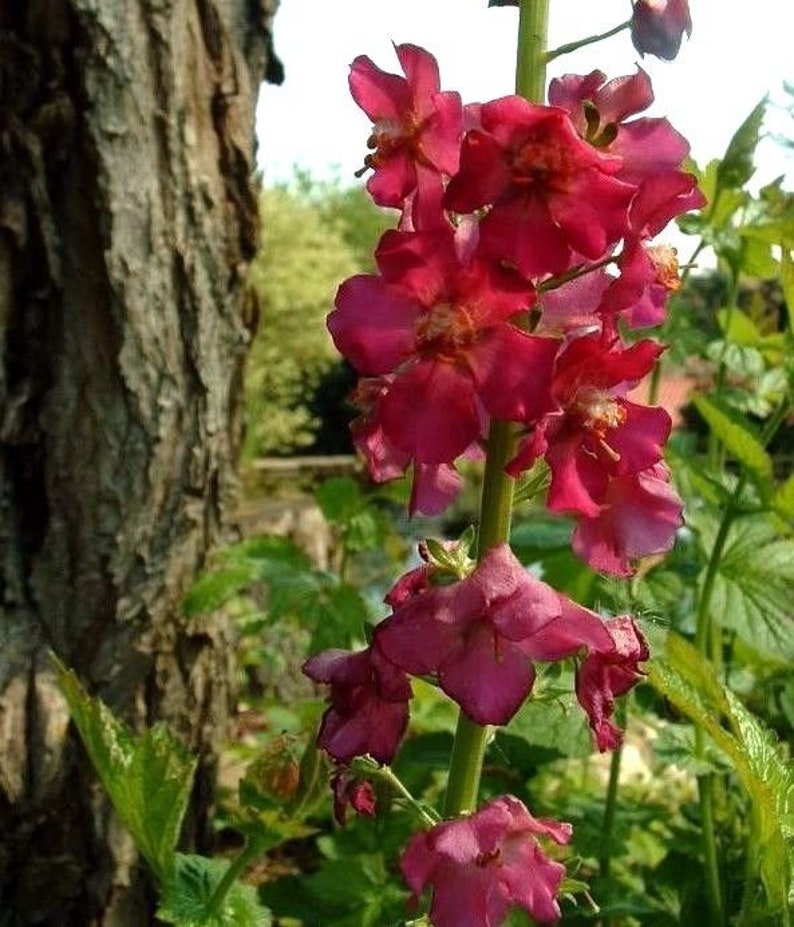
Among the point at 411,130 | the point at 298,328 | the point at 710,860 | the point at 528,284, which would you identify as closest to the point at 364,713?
the point at 528,284

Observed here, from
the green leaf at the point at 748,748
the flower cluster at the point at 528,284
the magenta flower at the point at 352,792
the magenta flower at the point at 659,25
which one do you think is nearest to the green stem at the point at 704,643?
the green leaf at the point at 748,748

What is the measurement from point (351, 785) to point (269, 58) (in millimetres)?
1718

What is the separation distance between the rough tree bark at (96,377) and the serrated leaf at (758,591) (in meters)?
0.96

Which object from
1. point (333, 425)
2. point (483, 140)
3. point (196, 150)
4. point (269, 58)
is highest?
point (269, 58)

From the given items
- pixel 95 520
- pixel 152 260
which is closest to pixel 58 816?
pixel 95 520

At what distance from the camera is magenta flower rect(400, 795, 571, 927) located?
3.95ft

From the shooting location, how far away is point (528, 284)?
3.55 ft

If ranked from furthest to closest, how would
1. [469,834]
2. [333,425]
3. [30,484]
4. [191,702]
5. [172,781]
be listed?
[333,425] < [191,702] < [30,484] < [172,781] < [469,834]

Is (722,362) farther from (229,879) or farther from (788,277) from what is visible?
Answer: (229,879)

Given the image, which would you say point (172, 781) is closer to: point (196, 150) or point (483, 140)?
point (483, 140)

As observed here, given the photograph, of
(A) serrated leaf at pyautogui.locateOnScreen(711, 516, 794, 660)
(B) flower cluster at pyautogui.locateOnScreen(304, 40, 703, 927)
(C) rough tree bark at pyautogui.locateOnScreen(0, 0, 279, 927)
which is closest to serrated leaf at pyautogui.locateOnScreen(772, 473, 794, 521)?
(A) serrated leaf at pyautogui.locateOnScreen(711, 516, 794, 660)

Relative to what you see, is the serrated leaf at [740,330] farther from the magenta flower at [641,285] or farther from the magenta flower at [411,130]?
the magenta flower at [411,130]

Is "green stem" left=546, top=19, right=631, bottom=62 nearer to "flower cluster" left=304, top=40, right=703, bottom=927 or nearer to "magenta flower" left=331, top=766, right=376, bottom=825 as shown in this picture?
"flower cluster" left=304, top=40, right=703, bottom=927

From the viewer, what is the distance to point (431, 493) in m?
1.31
